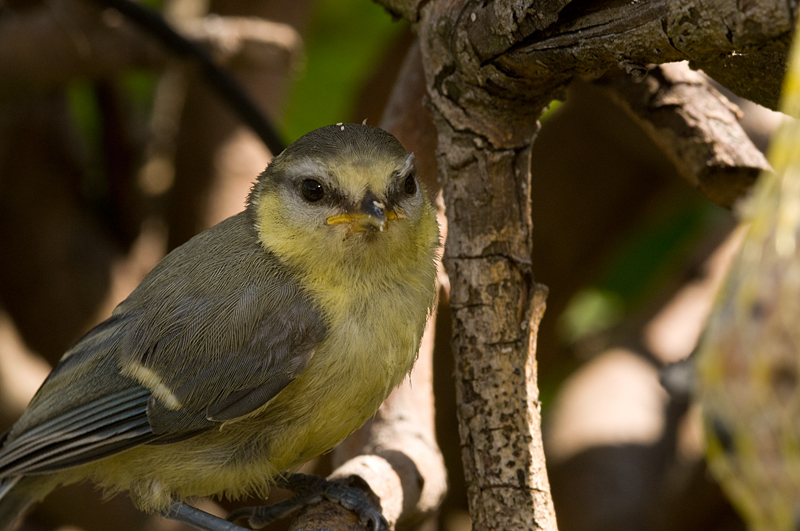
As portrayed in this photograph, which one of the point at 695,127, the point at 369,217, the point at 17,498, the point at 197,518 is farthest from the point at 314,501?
the point at 695,127

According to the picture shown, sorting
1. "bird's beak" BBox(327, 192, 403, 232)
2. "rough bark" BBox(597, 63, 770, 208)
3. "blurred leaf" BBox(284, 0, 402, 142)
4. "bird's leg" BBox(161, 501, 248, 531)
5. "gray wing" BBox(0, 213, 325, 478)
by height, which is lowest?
"bird's leg" BBox(161, 501, 248, 531)

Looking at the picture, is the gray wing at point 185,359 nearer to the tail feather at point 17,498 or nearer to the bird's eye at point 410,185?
the tail feather at point 17,498

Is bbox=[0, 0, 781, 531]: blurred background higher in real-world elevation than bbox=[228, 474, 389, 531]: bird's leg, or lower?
higher

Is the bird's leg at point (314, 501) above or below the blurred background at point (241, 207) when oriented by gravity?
below

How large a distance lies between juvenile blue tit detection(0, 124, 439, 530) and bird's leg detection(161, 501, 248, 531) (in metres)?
0.02

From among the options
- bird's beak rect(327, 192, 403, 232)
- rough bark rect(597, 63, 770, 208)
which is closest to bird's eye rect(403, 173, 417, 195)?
bird's beak rect(327, 192, 403, 232)

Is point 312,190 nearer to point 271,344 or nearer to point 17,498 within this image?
point 271,344

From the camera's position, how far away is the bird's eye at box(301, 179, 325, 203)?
2.13 metres

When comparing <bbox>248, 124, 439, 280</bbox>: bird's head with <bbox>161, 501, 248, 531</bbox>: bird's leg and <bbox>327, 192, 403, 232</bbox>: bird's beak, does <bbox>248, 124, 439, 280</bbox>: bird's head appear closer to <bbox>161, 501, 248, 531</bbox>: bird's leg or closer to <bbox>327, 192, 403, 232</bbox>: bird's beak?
<bbox>327, 192, 403, 232</bbox>: bird's beak

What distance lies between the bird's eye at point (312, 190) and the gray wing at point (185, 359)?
0.19 meters

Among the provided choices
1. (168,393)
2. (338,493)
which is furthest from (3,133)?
(338,493)

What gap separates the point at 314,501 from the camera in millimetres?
2215

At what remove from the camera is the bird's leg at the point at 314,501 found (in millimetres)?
2107

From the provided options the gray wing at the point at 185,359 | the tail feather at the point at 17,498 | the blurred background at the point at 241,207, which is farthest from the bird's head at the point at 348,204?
the blurred background at the point at 241,207
